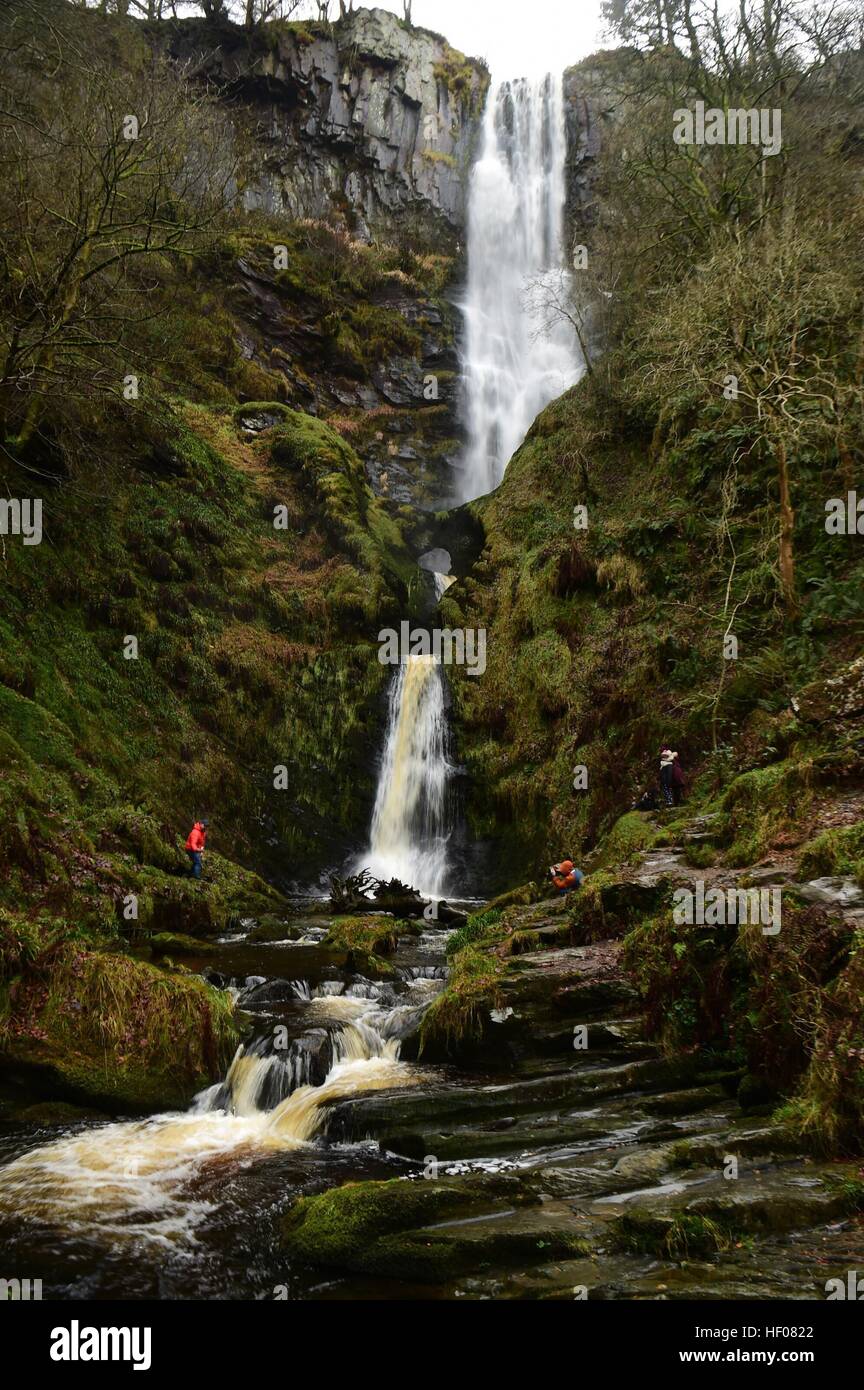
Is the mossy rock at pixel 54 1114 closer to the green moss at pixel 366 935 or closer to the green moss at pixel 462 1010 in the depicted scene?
the green moss at pixel 462 1010

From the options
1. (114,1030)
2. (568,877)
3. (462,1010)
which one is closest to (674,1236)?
(462,1010)

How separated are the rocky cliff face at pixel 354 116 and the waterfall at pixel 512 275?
5.12ft

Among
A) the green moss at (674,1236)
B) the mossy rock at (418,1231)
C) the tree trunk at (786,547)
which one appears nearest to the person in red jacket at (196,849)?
the mossy rock at (418,1231)

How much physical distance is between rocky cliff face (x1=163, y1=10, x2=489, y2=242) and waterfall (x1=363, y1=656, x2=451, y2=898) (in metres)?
25.2


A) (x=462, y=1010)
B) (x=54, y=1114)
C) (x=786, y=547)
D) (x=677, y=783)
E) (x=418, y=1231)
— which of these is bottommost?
(x=54, y=1114)

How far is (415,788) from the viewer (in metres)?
18.6

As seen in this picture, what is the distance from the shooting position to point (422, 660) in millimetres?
20469

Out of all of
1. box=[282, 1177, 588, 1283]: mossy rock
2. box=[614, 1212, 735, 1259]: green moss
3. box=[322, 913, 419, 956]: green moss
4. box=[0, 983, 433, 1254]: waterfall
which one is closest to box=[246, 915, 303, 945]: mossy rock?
box=[322, 913, 419, 956]: green moss

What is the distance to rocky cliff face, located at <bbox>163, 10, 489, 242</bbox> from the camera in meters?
35.0

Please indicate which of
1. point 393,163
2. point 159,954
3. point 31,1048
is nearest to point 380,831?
point 159,954

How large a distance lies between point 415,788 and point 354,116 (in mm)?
35457

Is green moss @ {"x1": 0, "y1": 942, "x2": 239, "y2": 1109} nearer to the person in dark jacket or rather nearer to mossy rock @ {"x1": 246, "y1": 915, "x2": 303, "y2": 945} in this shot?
mossy rock @ {"x1": 246, "y1": 915, "x2": 303, "y2": 945}

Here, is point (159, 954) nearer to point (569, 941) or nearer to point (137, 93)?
point (569, 941)

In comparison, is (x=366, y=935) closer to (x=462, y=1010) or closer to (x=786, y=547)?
(x=462, y=1010)
